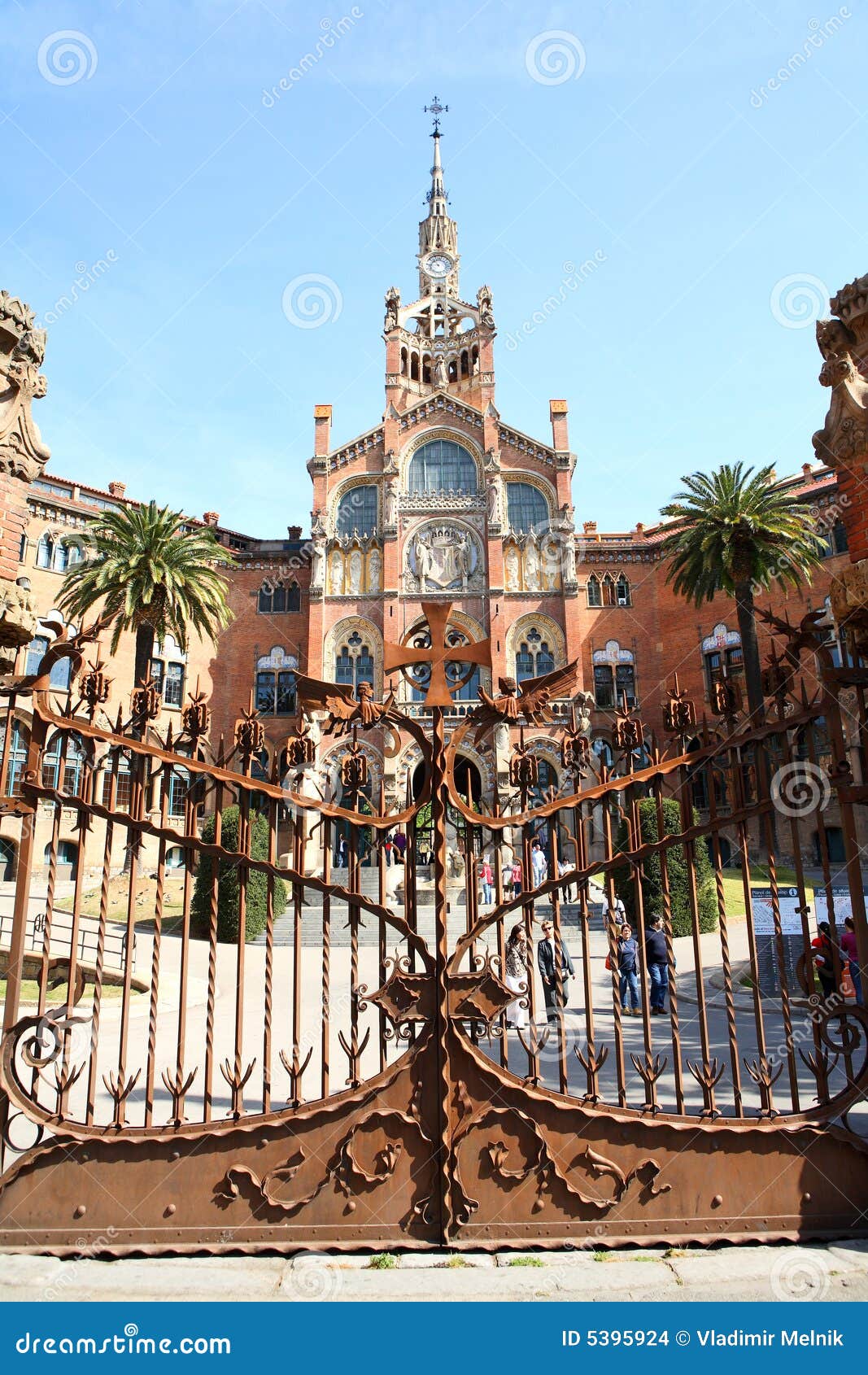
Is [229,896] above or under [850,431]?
under

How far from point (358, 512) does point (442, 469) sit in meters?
4.28

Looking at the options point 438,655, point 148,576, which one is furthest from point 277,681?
point 438,655

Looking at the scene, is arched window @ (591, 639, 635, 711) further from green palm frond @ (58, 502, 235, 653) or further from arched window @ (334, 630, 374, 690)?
green palm frond @ (58, 502, 235, 653)

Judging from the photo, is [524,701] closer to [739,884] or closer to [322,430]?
[739,884]

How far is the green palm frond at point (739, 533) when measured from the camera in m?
23.8

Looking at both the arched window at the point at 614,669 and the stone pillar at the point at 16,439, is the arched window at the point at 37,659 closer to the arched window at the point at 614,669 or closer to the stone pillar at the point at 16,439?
the arched window at the point at 614,669

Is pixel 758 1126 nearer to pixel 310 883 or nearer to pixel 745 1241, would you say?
pixel 745 1241

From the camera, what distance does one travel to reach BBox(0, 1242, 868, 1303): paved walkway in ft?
14.1

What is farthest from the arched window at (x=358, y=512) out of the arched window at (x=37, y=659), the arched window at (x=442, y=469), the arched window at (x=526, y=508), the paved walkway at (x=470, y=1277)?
the paved walkway at (x=470, y=1277)

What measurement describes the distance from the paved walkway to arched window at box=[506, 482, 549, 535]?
114ft

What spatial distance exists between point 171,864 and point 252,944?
→ 15.2 meters

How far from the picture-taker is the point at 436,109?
5659 centimetres

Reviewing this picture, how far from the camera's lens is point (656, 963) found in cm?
1185

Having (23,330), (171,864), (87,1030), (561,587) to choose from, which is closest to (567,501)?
(561,587)
